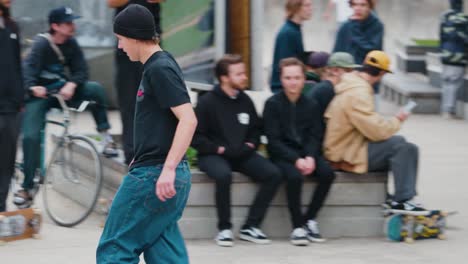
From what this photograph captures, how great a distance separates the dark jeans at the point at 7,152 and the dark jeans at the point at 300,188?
2.00 metres

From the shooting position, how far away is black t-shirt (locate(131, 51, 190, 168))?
540 centimetres

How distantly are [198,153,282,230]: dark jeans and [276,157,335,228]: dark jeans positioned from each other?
0.29 ft

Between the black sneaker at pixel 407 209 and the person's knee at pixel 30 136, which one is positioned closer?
the black sneaker at pixel 407 209

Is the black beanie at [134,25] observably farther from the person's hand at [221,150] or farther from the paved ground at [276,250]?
the person's hand at [221,150]

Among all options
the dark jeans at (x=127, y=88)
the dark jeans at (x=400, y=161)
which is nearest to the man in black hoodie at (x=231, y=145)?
the dark jeans at (x=127, y=88)

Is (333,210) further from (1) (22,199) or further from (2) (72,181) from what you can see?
(1) (22,199)

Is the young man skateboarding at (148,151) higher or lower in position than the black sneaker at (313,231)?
higher

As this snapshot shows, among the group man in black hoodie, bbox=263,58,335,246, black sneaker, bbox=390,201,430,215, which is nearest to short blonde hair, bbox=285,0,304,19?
man in black hoodie, bbox=263,58,335,246

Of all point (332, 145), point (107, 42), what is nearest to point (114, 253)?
point (332, 145)

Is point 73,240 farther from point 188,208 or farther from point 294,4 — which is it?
point 294,4

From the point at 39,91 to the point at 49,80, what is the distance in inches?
10.4

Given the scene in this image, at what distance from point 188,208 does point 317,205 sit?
958mm

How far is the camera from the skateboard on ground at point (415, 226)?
806 centimetres

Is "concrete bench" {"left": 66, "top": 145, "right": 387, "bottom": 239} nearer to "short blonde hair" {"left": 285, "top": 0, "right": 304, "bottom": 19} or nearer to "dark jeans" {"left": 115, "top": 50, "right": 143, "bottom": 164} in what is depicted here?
"dark jeans" {"left": 115, "top": 50, "right": 143, "bottom": 164}
